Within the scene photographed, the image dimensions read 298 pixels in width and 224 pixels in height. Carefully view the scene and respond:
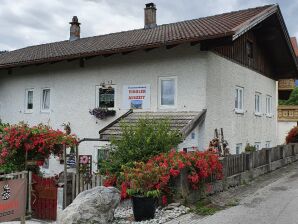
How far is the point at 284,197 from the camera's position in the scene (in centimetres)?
1039

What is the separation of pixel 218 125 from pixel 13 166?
290 inches

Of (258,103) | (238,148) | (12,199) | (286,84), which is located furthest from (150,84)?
(286,84)

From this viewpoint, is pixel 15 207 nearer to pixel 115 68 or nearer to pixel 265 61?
pixel 115 68

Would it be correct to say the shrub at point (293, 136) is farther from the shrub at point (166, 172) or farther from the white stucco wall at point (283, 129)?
the shrub at point (166, 172)

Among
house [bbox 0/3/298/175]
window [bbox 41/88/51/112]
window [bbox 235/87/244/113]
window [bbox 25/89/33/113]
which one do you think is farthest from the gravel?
window [bbox 25/89/33/113]

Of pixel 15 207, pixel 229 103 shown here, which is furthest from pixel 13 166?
pixel 229 103

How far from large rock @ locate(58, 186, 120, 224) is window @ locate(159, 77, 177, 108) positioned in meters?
6.06

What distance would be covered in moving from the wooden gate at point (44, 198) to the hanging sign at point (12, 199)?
3.94 feet

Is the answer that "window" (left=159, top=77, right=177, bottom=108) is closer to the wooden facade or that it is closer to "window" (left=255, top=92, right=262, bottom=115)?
the wooden facade

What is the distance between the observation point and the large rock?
781 centimetres

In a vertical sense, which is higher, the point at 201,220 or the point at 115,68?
the point at 115,68

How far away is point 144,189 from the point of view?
846 cm

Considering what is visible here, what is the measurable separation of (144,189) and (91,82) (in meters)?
8.17

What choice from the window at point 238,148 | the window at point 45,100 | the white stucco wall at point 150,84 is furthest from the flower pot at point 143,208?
the window at point 45,100
